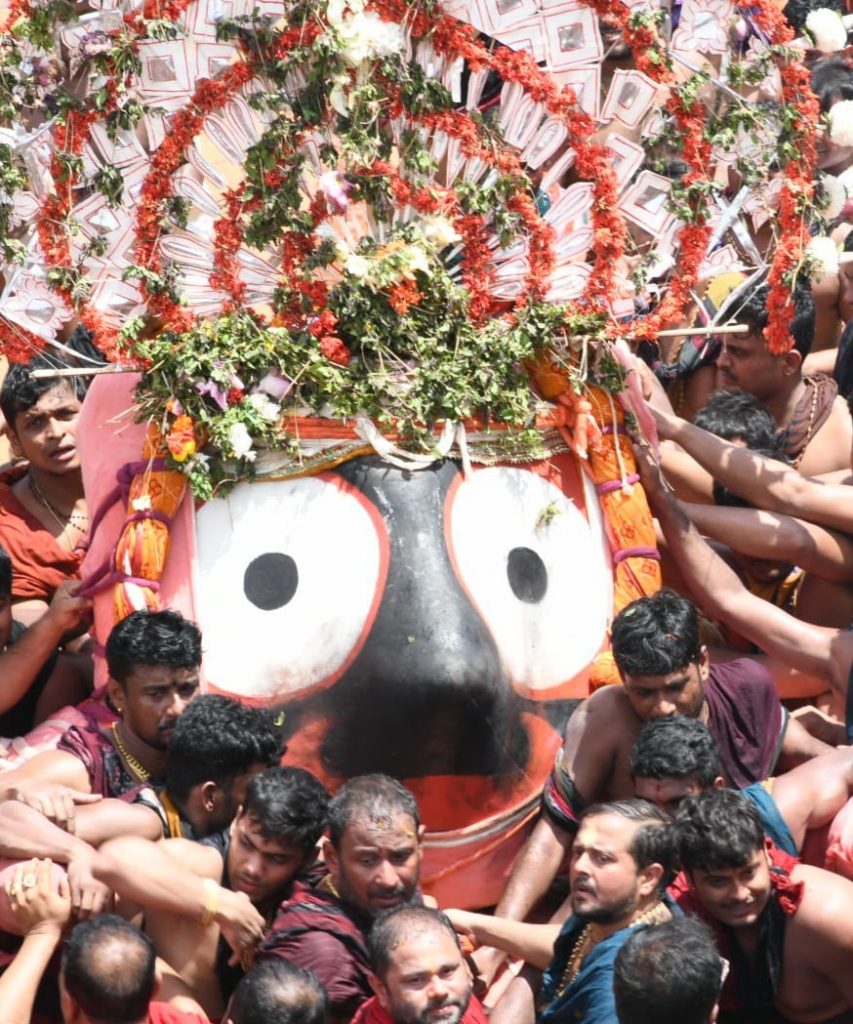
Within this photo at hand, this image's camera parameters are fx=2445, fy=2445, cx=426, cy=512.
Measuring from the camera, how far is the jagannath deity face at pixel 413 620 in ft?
23.6

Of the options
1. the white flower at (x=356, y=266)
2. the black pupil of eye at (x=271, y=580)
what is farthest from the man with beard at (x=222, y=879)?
the white flower at (x=356, y=266)

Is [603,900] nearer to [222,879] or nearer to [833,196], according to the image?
[222,879]

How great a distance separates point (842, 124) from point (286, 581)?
232cm

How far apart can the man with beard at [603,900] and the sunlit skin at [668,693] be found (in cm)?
59

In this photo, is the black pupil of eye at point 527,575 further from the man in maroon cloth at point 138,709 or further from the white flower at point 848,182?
the white flower at point 848,182

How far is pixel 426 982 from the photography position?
5996 mm

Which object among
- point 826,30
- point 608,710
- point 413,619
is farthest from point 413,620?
point 826,30

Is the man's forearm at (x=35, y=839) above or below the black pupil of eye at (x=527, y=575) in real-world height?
below

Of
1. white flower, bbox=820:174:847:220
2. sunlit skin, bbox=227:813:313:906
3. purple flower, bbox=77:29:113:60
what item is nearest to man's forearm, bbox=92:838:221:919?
sunlit skin, bbox=227:813:313:906

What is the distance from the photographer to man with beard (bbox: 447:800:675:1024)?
627 cm

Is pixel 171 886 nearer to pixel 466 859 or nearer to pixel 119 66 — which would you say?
pixel 466 859

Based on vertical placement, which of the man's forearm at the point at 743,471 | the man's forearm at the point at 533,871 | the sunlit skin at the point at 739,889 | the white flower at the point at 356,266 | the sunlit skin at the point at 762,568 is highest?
the white flower at the point at 356,266

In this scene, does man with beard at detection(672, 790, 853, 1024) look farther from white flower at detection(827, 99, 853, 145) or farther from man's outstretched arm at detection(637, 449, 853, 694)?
white flower at detection(827, 99, 853, 145)

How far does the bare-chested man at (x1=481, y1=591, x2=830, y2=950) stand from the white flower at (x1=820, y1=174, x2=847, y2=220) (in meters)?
1.36
